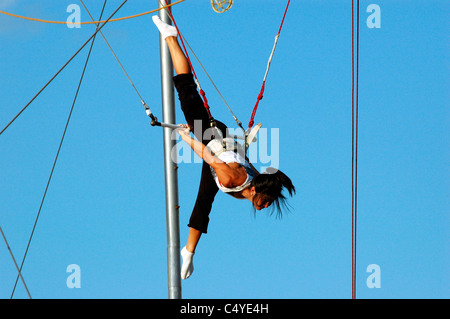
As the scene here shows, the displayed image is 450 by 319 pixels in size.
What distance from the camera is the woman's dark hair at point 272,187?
10.4 m

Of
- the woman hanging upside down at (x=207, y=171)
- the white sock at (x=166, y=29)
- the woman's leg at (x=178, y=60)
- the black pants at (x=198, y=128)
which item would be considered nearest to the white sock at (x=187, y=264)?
the woman hanging upside down at (x=207, y=171)

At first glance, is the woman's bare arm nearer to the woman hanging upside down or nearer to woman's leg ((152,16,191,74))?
the woman hanging upside down

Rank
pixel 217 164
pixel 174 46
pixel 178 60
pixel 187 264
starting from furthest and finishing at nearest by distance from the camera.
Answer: pixel 187 264 → pixel 174 46 → pixel 178 60 → pixel 217 164

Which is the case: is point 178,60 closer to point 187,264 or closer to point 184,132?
point 184,132

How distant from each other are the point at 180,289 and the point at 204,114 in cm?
183

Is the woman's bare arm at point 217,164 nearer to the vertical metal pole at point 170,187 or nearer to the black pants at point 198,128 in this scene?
the black pants at point 198,128

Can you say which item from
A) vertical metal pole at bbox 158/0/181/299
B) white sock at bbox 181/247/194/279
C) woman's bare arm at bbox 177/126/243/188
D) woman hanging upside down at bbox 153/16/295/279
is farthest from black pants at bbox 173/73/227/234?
vertical metal pole at bbox 158/0/181/299

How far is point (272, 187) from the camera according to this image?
10.4 metres

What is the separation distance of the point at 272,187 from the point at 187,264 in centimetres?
145

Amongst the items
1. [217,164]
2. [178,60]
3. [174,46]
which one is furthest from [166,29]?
[217,164]

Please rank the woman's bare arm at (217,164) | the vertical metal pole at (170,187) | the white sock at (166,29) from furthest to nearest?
the vertical metal pole at (170,187)
the white sock at (166,29)
the woman's bare arm at (217,164)

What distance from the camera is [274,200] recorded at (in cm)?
1041
